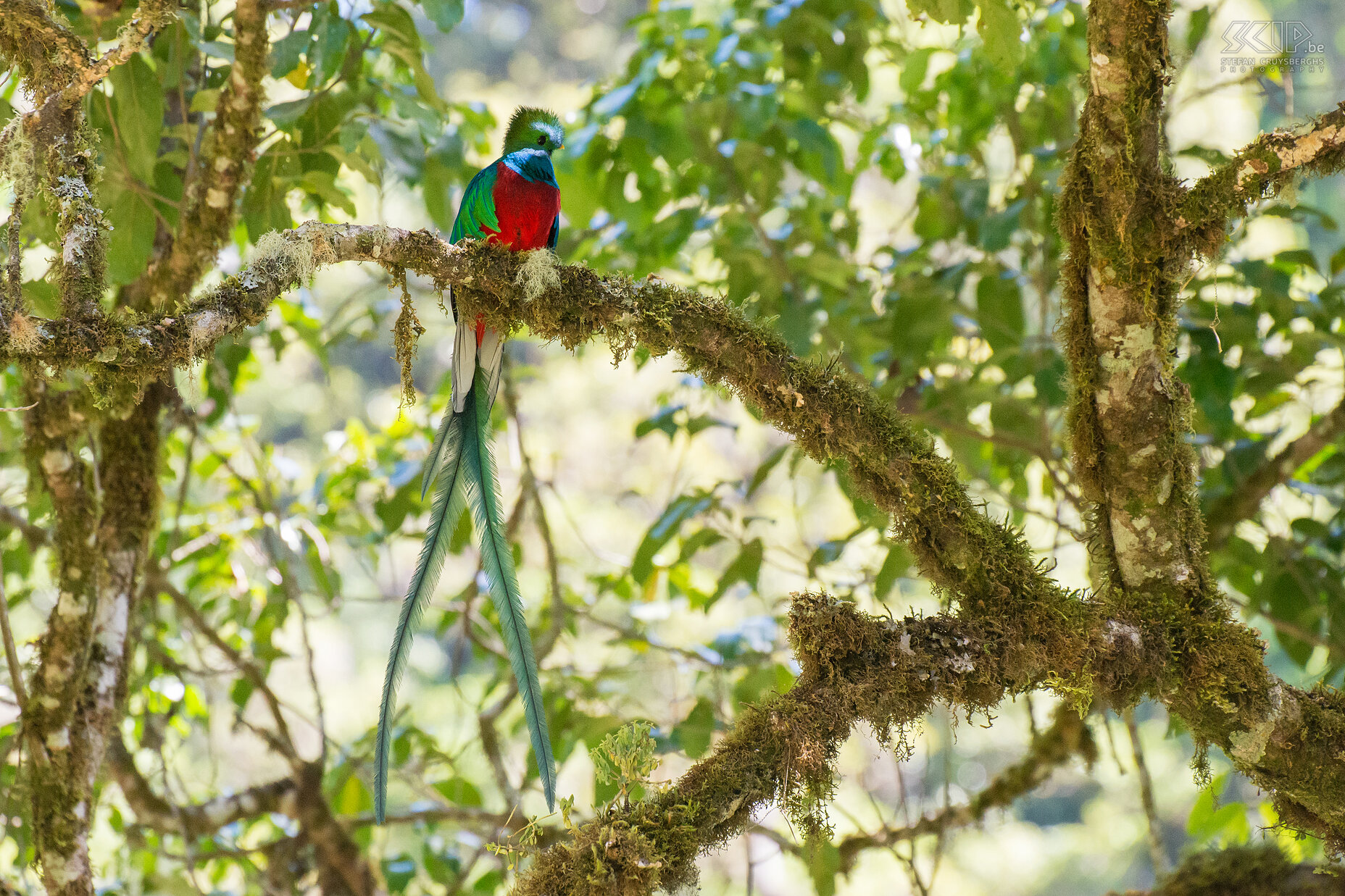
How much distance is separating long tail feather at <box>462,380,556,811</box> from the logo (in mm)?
1675

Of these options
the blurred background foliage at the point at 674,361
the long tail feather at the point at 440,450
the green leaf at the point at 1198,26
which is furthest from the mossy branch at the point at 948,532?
the green leaf at the point at 1198,26

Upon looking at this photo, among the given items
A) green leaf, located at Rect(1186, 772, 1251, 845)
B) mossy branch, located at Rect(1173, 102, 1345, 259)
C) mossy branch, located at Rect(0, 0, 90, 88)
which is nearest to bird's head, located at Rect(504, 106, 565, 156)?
mossy branch, located at Rect(0, 0, 90, 88)

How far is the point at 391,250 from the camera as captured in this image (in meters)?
1.34

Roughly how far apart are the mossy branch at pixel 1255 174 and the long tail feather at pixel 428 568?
117 cm

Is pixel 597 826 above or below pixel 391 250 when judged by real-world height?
below

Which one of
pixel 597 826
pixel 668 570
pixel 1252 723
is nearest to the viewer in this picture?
pixel 597 826

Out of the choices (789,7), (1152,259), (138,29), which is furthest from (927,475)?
(789,7)

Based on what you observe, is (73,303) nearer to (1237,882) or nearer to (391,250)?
(391,250)

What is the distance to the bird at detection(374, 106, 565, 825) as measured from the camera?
1.40 meters

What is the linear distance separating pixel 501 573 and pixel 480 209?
41.3 inches

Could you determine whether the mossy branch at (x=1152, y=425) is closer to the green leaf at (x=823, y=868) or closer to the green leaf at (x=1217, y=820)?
the green leaf at (x=823, y=868)

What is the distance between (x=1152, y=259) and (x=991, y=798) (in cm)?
166

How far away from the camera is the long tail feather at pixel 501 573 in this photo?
138cm

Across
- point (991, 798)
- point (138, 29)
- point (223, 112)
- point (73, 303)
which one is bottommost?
point (991, 798)
